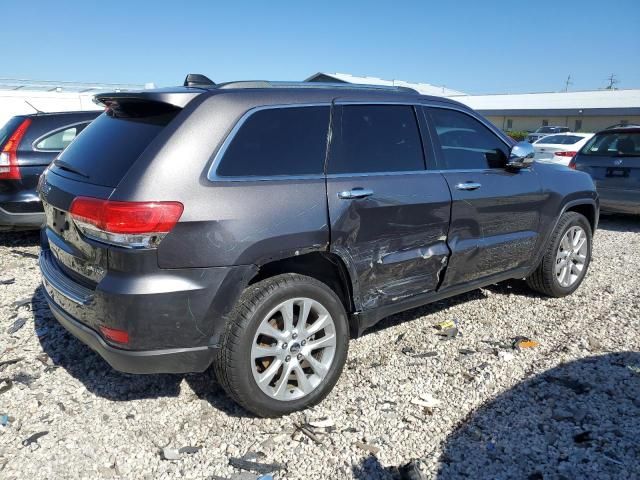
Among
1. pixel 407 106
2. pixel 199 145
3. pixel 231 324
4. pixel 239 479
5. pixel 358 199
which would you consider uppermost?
pixel 407 106

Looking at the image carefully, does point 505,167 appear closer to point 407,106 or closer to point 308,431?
point 407,106

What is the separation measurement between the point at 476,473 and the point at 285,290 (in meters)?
1.34

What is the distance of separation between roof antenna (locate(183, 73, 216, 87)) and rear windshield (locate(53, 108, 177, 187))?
1.37 feet

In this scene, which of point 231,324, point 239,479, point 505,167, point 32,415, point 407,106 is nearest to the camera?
point 239,479


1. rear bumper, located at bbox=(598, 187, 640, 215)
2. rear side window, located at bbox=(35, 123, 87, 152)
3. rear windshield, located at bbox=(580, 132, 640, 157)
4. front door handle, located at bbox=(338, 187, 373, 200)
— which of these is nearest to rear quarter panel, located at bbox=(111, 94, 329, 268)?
front door handle, located at bbox=(338, 187, 373, 200)

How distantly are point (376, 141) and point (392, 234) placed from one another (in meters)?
0.62

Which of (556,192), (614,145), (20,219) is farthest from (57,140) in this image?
(614,145)

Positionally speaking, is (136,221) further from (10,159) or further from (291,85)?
(10,159)

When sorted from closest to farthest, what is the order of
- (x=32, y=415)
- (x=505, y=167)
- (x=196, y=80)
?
1. (x=32, y=415)
2. (x=196, y=80)
3. (x=505, y=167)

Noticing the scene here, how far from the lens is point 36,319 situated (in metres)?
4.27

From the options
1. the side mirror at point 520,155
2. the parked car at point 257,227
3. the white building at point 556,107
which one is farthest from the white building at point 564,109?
the parked car at point 257,227

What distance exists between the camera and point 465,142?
4102 mm

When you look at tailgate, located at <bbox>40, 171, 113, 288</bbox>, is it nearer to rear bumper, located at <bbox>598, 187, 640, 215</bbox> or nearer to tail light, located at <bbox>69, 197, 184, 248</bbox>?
tail light, located at <bbox>69, 197, 184, 248</bbox>

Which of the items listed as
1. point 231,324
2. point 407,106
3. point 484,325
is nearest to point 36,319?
point 231,324
